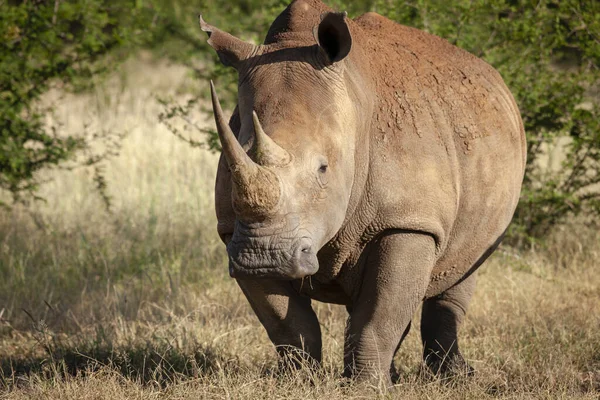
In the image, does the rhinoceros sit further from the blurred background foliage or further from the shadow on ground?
the blurred background foliage

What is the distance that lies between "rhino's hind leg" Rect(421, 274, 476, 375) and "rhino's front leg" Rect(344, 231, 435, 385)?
100 centimetres

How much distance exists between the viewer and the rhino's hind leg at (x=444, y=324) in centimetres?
582

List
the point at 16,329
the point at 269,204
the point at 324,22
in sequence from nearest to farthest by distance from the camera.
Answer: the point at 269,204 < the point at 324,22 < the point at 16,329

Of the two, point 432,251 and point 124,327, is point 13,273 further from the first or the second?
point 432,251

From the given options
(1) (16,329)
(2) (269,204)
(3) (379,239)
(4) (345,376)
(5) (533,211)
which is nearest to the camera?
(2) (269,204)

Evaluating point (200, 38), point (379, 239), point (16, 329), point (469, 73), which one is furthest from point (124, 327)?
point (200, 38)

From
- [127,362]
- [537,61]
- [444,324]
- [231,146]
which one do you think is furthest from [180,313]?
[537,61]

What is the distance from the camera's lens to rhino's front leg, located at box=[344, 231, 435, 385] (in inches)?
185

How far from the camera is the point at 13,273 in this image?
7512mm

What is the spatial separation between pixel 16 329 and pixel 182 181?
3716 mm

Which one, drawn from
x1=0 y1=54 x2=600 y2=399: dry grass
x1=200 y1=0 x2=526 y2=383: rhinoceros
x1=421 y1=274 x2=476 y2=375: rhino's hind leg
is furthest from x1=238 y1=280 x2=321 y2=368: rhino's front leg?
x1=421 y1=274 x2=476 y2=375: rhino's hind leg

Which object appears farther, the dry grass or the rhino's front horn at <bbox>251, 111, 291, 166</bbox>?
the dry grass

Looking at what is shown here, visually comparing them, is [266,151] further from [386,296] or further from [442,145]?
[442,145]

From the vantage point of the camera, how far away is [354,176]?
4586 mm
